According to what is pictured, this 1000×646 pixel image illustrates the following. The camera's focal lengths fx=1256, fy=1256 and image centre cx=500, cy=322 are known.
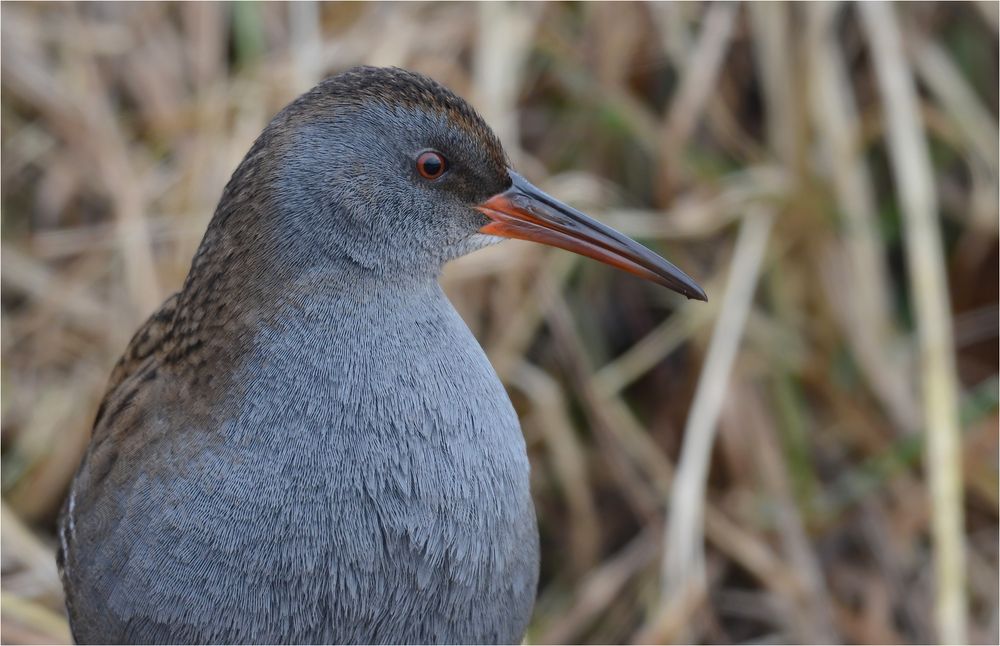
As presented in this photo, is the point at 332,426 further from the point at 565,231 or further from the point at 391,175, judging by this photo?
the point at 565,231

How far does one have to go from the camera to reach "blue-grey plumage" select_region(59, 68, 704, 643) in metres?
1.67

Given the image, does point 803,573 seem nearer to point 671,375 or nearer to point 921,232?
point 671,375

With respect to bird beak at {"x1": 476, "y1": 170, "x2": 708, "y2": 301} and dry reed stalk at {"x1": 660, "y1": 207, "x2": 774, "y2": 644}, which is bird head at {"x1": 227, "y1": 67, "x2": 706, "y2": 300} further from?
dry reed stalk at {"x1": 660, "y1": 207, "x2": 774, "y2": 644}

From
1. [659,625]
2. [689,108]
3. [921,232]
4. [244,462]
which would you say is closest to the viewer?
[244,462]

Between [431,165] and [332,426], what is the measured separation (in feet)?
1.32

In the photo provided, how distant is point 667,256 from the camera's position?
310 cm

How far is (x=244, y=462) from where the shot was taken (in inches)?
66.1

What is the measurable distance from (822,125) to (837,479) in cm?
87

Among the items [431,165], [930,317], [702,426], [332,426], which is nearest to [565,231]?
[431,165]

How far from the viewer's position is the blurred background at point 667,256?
290 centimetres

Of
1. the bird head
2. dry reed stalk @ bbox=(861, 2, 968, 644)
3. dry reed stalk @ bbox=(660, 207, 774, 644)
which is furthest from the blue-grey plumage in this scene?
dry reed stalk @ bbox=(861, 2, 968, 644)

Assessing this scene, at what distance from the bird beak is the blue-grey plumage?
34 mm

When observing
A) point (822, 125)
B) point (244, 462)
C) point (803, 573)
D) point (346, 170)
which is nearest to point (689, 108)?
point (822, 125)

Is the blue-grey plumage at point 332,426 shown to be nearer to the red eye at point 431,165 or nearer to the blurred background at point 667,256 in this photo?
the red eye at point 431,165
